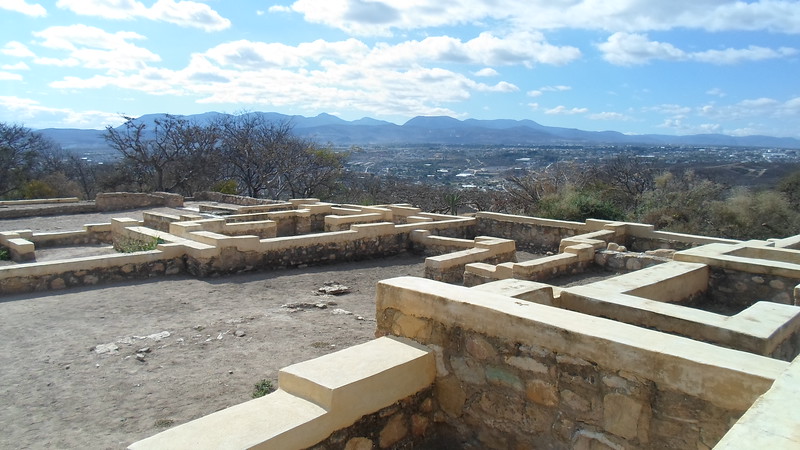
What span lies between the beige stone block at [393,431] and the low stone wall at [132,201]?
17104 mm

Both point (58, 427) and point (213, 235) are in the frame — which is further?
point (213, 235)

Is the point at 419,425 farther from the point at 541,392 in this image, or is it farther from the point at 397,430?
the point at 541,392

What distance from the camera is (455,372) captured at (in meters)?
3.47

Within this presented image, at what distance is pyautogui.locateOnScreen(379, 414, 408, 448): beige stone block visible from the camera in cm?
326

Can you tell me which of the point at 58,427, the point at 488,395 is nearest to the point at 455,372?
the point at 488,395

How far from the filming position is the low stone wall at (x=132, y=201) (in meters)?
17.7

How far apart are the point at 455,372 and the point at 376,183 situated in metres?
30.4

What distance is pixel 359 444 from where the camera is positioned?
10.2 feet

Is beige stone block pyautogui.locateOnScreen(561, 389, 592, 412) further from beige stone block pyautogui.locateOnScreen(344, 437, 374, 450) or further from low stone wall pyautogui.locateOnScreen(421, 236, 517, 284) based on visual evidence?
low stone wall pyautogui.locateOnScreen(421, 236, 517, 284)

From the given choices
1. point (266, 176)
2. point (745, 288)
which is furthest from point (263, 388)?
point (266, 176)

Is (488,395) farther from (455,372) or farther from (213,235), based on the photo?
(213,235)

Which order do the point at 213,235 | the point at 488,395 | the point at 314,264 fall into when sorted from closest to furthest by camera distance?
the point at 488,395
the point at 213,235
the point at 314,264

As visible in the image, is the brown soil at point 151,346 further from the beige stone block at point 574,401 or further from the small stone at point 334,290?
the beige stone block at point 574,401

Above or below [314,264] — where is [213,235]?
above
